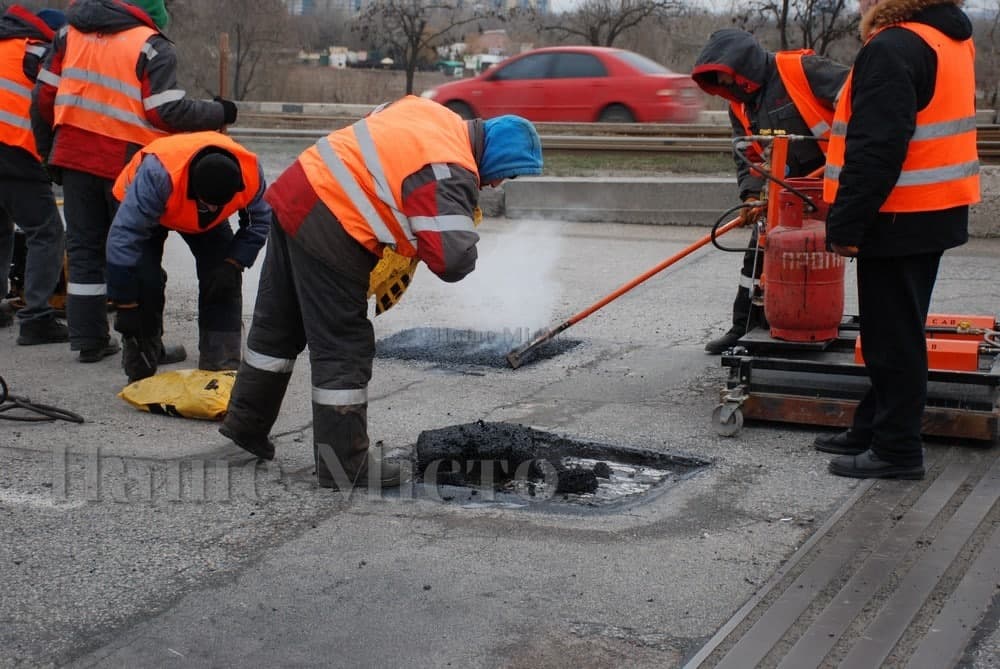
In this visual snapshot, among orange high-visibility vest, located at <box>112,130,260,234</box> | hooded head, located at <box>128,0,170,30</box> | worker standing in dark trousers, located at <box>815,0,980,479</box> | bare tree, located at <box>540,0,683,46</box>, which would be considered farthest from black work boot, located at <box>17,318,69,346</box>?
bare tree, located at <box>540,0,683,46</box>

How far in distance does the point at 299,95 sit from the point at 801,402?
2812cm

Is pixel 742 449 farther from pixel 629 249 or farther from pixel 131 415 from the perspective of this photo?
pixel 629 249

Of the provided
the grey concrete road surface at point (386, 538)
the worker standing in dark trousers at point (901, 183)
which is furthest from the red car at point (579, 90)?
the worker standing in dark trousers at point (901, 183)

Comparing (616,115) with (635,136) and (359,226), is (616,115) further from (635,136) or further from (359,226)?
(359,226)

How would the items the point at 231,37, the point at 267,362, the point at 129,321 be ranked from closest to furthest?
1. the point at 267,362
2. the point at 129,321
3. the point at 231,37

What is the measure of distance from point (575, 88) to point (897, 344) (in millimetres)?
14203

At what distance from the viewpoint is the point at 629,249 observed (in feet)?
33.0

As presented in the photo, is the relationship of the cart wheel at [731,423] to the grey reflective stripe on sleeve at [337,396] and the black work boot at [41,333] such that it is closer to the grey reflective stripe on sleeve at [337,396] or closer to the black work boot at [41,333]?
the grey reflective stripe on sleeve at [337,396]

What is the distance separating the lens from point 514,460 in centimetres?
447

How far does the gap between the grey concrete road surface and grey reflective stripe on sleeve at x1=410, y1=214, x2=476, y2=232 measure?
3.10 feet

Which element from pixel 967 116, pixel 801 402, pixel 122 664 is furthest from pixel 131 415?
pixel 967 116

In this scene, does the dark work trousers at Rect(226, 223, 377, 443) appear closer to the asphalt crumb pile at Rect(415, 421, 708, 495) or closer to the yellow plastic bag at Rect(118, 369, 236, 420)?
the asphalt crumb pile at Rect(415, 421, 708, 495)

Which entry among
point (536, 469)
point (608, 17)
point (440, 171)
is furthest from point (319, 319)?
point (608, 17)

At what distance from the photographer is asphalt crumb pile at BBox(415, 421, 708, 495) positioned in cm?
438
